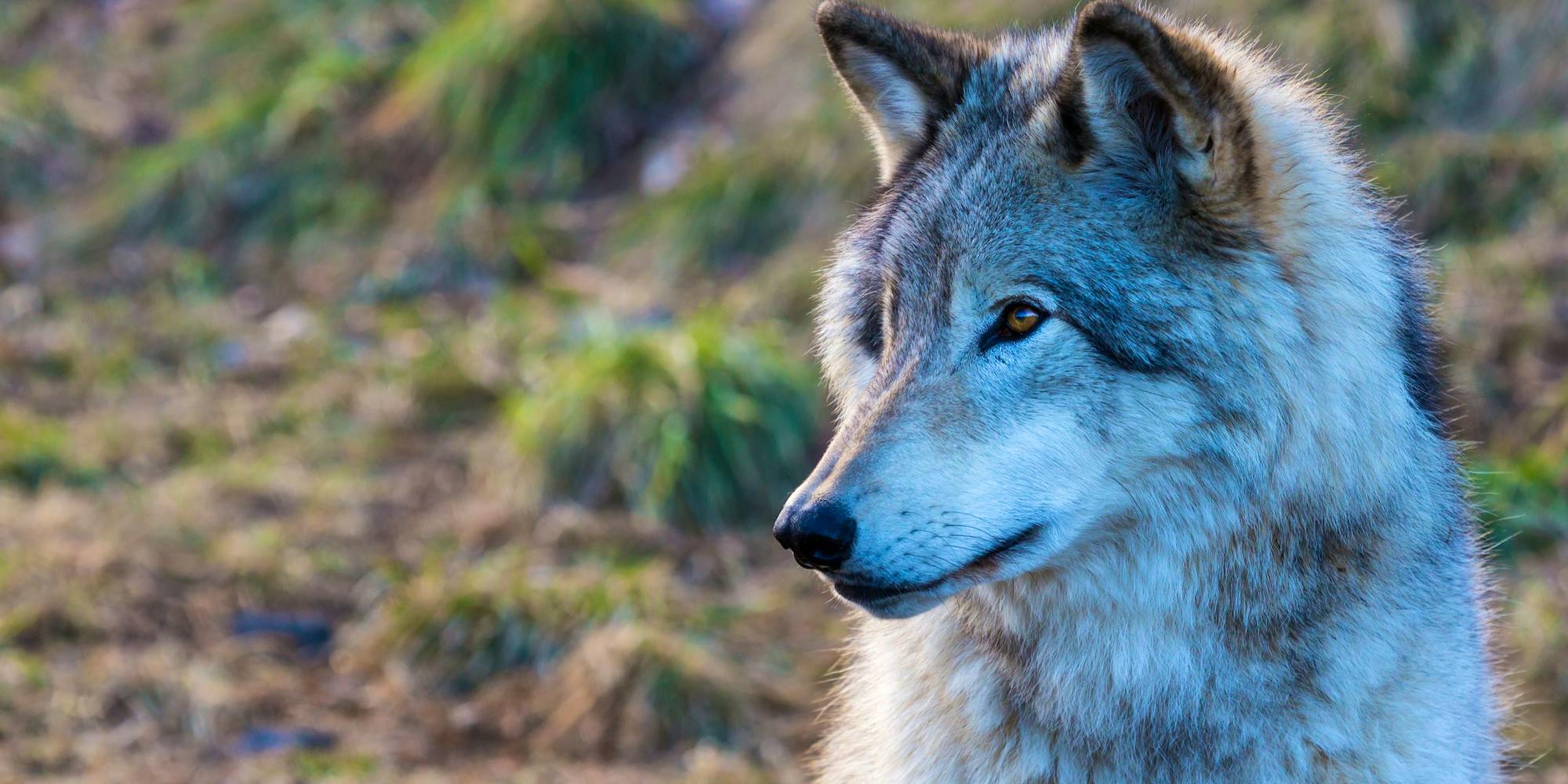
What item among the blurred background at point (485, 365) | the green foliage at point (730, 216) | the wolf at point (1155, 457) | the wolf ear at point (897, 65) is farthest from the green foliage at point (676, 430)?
the wolf at point (1155, 457)

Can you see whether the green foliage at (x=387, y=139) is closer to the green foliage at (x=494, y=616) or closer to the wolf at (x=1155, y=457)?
the green foliage at (x=494, y=616)

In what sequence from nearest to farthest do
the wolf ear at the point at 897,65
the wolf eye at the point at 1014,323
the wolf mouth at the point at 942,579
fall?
the wolf mouth at the point at 942,579, the wolf eye at the point at 1014,323, the wolf ear at the point at 897,65

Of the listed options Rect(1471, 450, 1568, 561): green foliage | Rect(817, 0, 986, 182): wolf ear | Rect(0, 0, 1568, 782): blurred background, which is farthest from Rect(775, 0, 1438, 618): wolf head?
Rect(1471, 450, 1568, 561): green foliage

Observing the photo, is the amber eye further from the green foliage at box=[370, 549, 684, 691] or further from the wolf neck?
the green foliage at box=[370, 549, 684, 691]

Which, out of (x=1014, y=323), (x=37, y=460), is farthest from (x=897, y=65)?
(x=37, y=460)

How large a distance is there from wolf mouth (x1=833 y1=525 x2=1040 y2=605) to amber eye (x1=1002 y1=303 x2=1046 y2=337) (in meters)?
0.35

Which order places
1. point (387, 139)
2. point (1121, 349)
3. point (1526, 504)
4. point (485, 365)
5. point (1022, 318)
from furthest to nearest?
point (387, 139), point (485, 365), point (1526, 504), point (1022, 318), point (1121, 349)

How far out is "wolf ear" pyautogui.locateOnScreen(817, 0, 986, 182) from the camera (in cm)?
291

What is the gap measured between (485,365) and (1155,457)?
5413mm

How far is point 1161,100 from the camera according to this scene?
2488 mm

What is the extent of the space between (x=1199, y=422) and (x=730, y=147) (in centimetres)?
640

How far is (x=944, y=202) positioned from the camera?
8.93ft

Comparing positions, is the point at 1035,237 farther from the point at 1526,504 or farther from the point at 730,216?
the point at 730,216

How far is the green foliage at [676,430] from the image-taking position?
20.5ft
